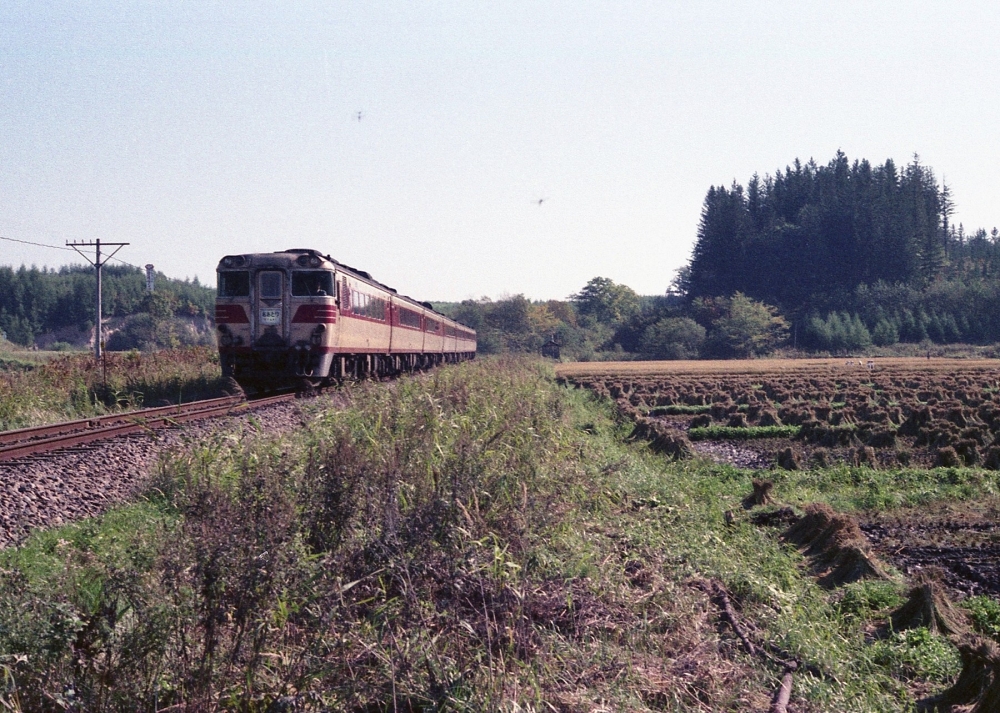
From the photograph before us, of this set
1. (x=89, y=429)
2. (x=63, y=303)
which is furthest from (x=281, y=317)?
(x=63, y=303)

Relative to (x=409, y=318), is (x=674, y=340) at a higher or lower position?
lower

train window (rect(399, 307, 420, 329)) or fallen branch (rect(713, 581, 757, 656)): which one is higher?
train window (rect(399, 307, 420, 329))

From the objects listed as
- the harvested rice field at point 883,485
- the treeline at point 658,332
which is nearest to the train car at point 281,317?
the harvested rice field at point 883,485

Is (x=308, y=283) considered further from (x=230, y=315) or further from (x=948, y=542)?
(x=948, y=542)

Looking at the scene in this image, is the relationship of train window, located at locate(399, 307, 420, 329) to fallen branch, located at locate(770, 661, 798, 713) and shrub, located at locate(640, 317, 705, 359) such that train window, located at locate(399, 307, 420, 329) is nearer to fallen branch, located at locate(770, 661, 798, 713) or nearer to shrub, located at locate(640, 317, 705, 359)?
fallen branch, located at locate(770, 661, 798, 713)

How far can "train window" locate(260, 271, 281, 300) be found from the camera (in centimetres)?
1941

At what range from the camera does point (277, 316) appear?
19.2 m

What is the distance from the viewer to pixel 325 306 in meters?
19.1

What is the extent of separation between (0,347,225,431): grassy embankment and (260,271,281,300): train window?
2.26 m

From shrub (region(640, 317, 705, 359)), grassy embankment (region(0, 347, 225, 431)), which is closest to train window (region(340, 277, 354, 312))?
grassy embankment (region(0, 347, 225, 431))

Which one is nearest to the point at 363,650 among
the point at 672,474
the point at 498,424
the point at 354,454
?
the point at 354,454

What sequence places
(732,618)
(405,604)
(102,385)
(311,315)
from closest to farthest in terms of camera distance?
(405,604) → (732,618) → (102,385) → (311,315)

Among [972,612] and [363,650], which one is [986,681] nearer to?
[972,612]

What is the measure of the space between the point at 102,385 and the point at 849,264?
8868 cm
